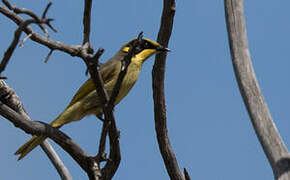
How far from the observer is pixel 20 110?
6508 mm

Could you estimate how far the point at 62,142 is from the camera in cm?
523

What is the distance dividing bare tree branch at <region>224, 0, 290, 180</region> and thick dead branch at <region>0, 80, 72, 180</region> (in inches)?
110

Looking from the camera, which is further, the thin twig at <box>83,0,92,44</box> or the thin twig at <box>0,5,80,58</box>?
the thin twig at <box>83,0,92,44</box>

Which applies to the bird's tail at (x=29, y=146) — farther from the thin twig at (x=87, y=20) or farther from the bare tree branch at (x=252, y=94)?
the bare tree branch at (x=252, y=94)

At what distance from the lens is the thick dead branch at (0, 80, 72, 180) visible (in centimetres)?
636

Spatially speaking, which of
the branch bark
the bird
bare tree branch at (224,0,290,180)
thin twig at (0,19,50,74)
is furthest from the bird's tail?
bare tree branch at (224,0,290,180)

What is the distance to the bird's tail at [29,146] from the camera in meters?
5.71

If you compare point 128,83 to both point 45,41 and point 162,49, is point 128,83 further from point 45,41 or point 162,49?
→ point 45,41

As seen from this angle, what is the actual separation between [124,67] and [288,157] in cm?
168

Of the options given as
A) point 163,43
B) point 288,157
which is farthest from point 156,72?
point 288,157

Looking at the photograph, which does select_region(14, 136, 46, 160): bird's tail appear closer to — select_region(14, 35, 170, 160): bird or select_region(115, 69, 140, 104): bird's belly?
select_region(14, 35, 170, 160): bird

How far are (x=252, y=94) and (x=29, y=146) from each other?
2.58 m

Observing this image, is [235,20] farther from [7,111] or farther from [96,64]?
[7,111]

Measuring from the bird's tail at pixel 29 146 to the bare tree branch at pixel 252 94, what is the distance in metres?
2.36
